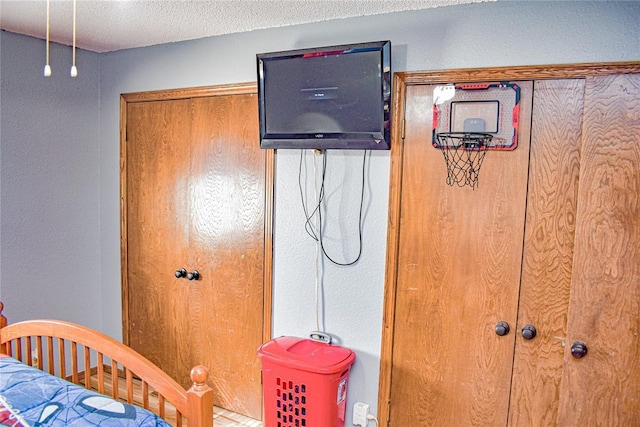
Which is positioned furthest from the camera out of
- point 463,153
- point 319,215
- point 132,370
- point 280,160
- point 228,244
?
point 228,244

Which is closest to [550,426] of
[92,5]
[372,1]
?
[372,1]

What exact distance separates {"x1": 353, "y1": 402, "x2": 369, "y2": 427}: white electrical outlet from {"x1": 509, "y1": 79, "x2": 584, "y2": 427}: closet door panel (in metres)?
0.70

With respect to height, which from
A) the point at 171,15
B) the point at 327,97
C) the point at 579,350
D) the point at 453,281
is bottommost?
the point at 579,350

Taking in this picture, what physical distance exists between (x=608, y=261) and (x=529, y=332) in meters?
0.42

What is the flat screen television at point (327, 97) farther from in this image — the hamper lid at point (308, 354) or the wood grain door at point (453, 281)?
the hamper lid at point (308, 354)

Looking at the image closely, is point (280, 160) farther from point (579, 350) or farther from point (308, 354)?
point (579, 350)

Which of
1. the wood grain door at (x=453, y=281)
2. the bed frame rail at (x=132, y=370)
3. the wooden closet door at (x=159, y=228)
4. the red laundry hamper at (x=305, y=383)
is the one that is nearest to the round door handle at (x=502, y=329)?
the wood grain door at (x=453, y=281)

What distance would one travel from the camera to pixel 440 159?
2.12 m

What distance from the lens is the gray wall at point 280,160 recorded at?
1.93 meters

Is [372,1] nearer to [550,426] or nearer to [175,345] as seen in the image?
[550,426]

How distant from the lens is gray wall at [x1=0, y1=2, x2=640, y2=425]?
6.33 ft

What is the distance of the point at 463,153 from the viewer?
208 cm

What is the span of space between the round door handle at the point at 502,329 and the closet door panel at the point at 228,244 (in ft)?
4.13

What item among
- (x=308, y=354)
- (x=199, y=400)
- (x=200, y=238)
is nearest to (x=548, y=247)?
(x=308, y=354)
